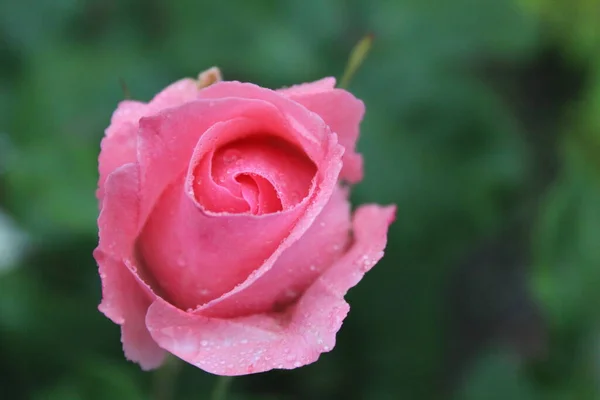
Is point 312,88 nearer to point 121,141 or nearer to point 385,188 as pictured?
point 121,141

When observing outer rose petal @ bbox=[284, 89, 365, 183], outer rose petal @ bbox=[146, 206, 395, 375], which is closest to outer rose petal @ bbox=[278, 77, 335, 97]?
outer rose petal @ bbox=[284, 89, 365, 183]

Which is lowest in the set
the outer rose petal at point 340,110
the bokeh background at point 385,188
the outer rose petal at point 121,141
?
the bokeh background at point 385,188

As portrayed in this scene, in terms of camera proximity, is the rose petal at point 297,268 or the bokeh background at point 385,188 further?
the bokeh background at point 385,188

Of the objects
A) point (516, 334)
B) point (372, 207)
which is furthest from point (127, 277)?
point (516, 334)

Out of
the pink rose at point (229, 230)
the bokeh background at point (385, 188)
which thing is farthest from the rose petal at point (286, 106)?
the bokeh background at point (385, 188)

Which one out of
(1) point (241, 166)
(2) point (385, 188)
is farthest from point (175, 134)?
(2) point (385, 188)

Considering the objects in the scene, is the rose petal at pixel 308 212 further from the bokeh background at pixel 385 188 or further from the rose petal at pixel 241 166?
the bokeh background at pixel 385 188

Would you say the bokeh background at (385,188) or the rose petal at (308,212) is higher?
the rose petal at (308,212)
